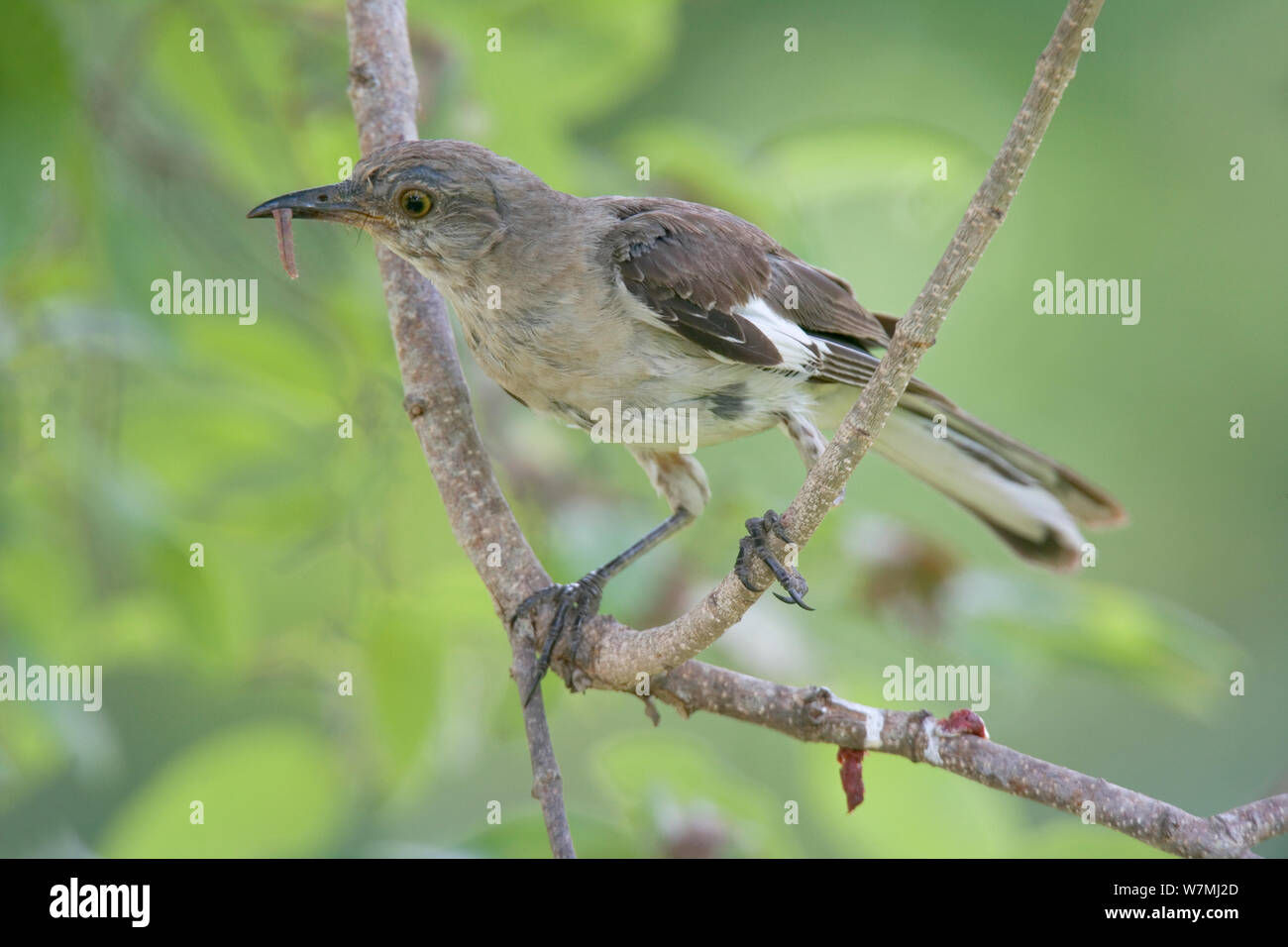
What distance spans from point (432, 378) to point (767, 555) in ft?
3.96

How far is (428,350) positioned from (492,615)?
34.7 inches

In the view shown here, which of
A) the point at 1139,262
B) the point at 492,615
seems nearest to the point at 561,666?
the point at 492,615

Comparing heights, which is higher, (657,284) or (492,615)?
(657,284)

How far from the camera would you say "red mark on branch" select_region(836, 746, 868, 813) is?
2832mm

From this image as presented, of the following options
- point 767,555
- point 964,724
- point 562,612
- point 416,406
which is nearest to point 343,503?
point 416,406

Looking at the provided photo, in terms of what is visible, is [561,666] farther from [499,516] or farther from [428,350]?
[428,350]

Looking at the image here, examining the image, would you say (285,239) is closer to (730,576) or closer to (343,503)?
(343,503)

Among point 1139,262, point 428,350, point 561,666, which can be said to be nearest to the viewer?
point 561,666

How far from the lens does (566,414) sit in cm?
367

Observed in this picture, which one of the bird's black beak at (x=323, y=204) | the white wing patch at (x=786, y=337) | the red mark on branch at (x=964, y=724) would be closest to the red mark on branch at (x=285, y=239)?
the bird's black beak at (x=323, y=204)

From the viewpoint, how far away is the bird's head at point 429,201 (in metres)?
3.52

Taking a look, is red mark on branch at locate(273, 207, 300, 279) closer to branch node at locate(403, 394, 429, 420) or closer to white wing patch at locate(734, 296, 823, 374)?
branch node at locate(403, 394, 429, 420)

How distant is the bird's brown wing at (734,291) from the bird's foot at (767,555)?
3.12 ft

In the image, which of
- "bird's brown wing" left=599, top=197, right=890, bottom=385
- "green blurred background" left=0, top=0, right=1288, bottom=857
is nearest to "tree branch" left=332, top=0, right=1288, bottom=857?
"green blurred background" left=0, top=0, right=1288, bottom=857
